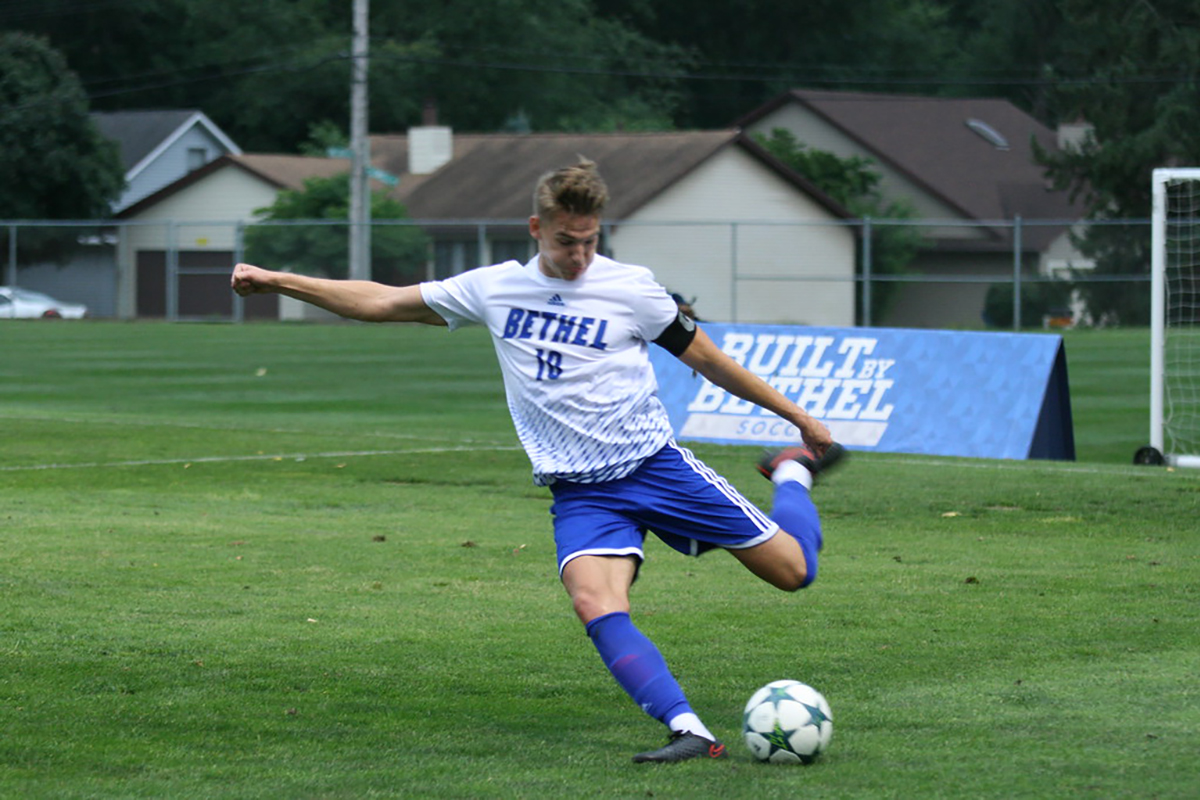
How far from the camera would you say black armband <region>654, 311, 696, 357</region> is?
553 centimetres

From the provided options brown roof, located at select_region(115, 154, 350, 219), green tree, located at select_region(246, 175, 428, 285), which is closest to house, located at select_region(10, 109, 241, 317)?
brown roof, located at select_region(115, 154, 350, 219)

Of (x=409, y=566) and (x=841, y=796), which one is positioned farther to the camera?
(x=409, y=566)

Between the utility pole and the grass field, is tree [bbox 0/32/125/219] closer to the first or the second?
the utility pole

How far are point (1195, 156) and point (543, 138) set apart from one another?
18.8 m

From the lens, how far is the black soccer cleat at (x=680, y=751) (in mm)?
5113

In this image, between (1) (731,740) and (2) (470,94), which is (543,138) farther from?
(1) (731,740)

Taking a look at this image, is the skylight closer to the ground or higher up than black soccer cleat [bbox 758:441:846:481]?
higher up

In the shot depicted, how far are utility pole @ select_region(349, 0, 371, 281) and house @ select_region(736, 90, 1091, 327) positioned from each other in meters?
15.3

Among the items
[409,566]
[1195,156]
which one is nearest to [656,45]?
[1195,156]

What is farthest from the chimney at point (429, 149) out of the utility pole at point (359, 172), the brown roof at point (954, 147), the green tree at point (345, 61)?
the green tree at point (345, 61)

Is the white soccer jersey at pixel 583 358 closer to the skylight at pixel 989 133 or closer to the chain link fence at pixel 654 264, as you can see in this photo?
the chain link fence at pixel 654 264

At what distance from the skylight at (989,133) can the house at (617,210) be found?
11.3 m

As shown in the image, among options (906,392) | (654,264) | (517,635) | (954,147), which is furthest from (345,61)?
(517,635)

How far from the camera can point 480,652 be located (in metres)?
6.89
